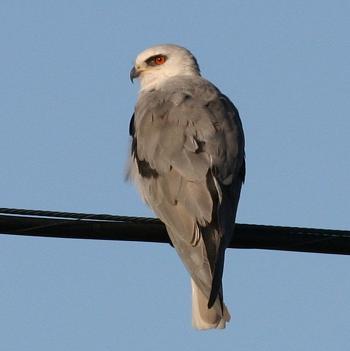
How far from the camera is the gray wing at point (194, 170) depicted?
7238 mm

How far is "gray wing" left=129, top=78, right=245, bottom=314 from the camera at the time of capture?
23.7ft

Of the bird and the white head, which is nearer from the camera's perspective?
the bird

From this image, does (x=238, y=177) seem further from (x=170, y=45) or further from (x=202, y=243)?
(x=170, y=45)

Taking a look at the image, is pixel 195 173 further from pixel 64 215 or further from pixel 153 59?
pixel 153 59

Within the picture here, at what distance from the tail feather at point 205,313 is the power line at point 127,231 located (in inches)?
30.8

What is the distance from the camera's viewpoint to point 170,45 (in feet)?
34.9

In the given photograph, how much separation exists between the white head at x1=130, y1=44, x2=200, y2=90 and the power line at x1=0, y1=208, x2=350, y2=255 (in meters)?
3.93

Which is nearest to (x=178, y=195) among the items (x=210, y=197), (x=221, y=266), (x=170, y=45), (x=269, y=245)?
(x=210, y=197)

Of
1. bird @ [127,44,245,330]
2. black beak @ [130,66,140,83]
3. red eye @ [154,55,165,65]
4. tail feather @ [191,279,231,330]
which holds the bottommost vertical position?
tail feather @ [191,279,231,330]

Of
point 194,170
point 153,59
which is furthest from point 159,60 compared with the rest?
point 194,170

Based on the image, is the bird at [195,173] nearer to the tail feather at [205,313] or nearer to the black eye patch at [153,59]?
the tail feather at [205,313]

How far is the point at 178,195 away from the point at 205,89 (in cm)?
170

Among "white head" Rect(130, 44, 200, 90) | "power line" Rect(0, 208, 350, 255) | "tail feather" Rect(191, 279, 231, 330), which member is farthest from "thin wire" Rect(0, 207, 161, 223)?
"white head" Rect(130, 44, 200, 90)

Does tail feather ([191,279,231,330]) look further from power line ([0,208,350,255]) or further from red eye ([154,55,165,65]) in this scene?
red eye ([154,55,165,65])
